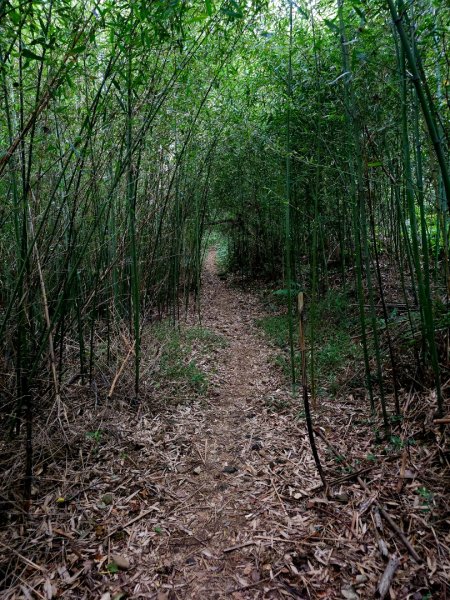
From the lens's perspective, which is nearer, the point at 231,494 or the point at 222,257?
the point at 231,494

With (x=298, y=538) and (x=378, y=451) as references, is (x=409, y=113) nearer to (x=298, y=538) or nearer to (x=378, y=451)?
(x=378, y=451)

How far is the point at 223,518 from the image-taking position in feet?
5.62

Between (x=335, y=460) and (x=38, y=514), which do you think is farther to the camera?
(x=335, y=460)

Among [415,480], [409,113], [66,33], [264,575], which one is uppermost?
[66,33]

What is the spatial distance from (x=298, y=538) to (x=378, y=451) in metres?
0.73

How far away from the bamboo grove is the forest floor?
0.95ft

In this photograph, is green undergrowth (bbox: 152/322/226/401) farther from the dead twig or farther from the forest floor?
the dead twig

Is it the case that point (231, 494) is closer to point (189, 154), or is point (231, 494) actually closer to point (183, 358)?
point (183, 358)

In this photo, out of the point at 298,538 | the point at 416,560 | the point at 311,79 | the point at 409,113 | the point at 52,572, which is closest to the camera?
the point at 416,560

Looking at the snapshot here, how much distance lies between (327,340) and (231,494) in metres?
2.43

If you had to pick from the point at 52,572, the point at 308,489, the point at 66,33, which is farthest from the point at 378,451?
the point at 66,33

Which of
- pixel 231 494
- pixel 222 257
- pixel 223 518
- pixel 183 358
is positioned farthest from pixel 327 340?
pixel 222 257

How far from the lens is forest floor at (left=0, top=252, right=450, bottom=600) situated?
1.35 metres

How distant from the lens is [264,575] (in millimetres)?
1381
